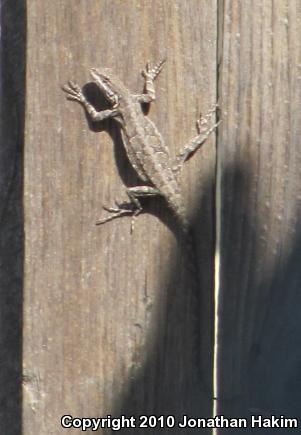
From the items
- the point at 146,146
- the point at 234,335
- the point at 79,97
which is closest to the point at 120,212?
the point at 146,146

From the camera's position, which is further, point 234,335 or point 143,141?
point 143,141

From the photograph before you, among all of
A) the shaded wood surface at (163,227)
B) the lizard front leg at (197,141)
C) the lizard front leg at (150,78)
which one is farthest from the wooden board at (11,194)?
the lizard front leg at (197,141)

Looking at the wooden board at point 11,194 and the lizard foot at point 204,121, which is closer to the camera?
the lizard foot at point 204,121

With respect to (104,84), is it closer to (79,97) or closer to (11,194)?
(79,97)

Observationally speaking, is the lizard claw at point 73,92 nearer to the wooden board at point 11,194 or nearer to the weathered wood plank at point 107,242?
the weathered wood plank at point 107,242

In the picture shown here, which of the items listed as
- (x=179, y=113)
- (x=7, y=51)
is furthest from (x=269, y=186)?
(x=7, y=51)

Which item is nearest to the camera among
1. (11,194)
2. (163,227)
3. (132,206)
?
(132,206)
